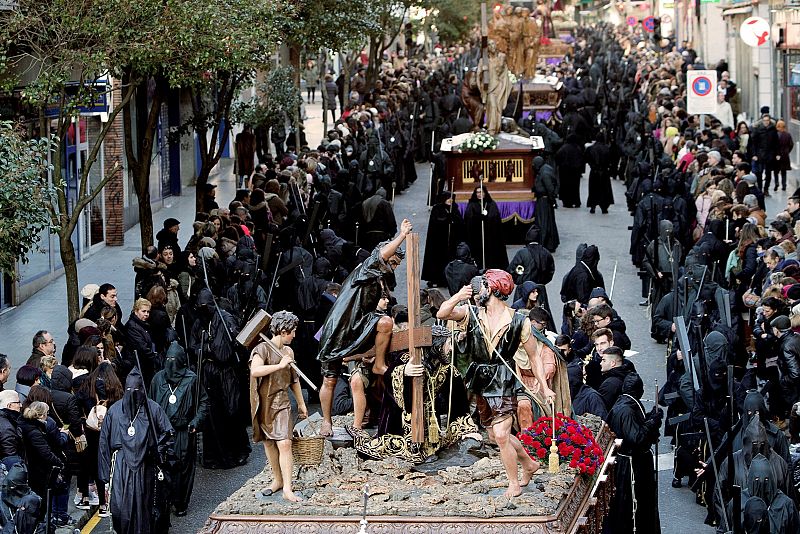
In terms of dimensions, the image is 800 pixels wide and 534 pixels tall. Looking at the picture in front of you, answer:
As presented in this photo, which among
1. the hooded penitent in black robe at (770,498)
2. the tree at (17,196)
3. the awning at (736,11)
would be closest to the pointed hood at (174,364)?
the tree at (17,196)

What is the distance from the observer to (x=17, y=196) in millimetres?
16391

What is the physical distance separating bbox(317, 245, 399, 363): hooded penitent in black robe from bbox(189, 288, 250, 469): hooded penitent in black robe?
4.03m

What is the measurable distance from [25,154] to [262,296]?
3.22 meters

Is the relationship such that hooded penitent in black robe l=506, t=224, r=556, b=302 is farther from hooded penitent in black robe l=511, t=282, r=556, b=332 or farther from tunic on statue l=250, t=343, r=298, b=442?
tunic on statue l=250, t=343, r=298, b=442

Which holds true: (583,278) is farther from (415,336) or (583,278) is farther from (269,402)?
(269,402)

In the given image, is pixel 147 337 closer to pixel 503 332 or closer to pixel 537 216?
pixel 503 332

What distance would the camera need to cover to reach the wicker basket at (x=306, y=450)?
1230 centimetres

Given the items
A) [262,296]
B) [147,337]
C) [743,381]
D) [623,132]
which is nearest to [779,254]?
[743,381]

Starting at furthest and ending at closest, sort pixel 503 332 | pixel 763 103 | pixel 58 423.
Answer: pixel 763 103 < pixel 58 423 < pixel 503 332

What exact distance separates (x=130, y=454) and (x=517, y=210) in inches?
643

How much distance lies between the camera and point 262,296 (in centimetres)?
1884

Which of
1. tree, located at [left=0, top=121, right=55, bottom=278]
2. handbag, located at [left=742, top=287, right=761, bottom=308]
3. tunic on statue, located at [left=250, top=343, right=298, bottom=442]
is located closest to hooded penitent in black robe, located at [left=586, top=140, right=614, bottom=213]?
handbag, located at [left=742, top=287, right=761, bottom=308]

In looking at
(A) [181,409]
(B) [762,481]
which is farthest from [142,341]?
(B) [762,481]

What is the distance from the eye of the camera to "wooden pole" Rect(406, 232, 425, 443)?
39.5 feet
